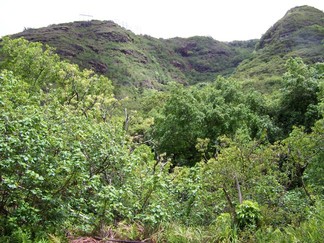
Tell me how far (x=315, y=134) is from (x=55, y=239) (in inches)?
333

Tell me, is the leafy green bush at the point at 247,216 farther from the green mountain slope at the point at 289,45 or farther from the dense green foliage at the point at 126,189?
the green mountain slope at the point at 289,45

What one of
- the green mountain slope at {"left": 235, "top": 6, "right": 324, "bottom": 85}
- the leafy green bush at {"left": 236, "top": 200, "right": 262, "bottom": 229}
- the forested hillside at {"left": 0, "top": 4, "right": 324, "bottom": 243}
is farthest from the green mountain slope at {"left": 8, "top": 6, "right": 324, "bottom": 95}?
the leafy green bush at {"left": 236, "top": 200, "right": 262, "bottom": 229}

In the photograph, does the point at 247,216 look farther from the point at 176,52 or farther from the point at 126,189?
the point at 176,52

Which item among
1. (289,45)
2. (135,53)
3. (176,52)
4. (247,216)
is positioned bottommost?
(247,216)

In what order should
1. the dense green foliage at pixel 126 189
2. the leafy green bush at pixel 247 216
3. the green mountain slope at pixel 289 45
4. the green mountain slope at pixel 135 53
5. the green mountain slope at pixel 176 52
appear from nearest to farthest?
the dense green foliage at pixel 126 189
the leafy green bush at pixel 247 216
the green mountain slope at pixel 289 45
the green mountain slope at pixel 176 52
the green mountain slope at pixel 135 53

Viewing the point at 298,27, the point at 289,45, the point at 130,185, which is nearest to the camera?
the point at 130,185

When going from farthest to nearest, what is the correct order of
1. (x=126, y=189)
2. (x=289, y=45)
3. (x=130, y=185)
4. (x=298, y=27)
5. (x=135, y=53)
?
(x=135, y=53), (x=298, y=27), (x=289, y=45), (x=130, y=185), (x=126, y=189)

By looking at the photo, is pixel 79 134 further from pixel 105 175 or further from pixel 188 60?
pixel 188 60

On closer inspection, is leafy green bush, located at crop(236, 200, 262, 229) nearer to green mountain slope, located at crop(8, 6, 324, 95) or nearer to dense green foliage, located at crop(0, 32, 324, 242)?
dense green foliage, located at crop(0, 32, 324, 242)

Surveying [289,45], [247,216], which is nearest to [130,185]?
[247,216]

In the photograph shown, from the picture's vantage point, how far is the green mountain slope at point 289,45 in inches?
2539

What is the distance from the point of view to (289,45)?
80.3 meters

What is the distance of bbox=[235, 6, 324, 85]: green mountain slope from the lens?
64.5m

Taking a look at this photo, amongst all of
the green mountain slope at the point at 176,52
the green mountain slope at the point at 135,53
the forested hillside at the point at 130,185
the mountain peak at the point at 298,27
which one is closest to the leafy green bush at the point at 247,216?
the forested hillside at the point at 130,185
